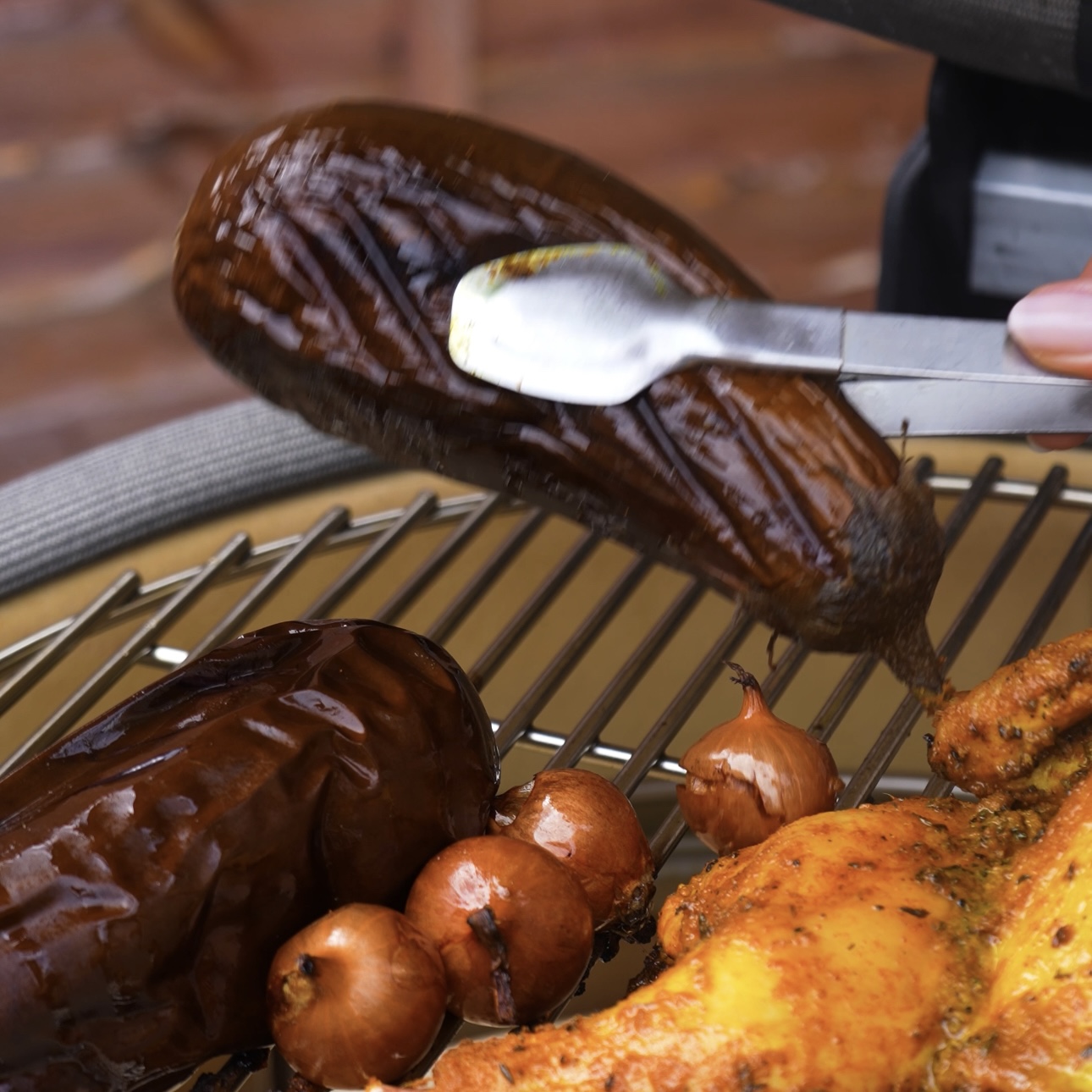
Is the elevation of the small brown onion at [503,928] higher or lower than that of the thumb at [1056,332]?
lower

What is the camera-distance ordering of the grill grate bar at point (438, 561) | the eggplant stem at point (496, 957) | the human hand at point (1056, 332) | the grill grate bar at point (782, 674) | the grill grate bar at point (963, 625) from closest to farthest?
the eggplant stem at point (496, 957) < the human hand at point (1056, 332) < the grill grate bar at point (963, 625) < the grill grate bar at point (782, 674) < the grill grate bar at point (438, 561)

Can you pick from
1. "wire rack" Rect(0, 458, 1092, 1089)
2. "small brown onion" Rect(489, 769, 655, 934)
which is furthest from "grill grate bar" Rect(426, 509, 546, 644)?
"small brown onion" Rect(489, 769, 655, 934)

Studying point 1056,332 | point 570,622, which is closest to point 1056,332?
point 1056,332

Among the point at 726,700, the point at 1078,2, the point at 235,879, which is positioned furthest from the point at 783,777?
the point at 1078,2

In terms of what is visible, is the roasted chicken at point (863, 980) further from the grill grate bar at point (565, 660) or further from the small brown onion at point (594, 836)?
the grill grate bar at point (565, 660)

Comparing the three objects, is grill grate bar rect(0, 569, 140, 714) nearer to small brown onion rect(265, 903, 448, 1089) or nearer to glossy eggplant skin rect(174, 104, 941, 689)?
glossy eggplant skin rect(174, 104, 941, 689)

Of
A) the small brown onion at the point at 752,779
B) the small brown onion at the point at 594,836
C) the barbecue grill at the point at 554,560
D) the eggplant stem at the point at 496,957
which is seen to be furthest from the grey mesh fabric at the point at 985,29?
the eggplant stem at the point at 496,957

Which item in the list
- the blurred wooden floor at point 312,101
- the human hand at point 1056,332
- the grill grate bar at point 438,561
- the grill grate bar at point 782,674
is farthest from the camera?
the blurred wooden floor at point 312,101
